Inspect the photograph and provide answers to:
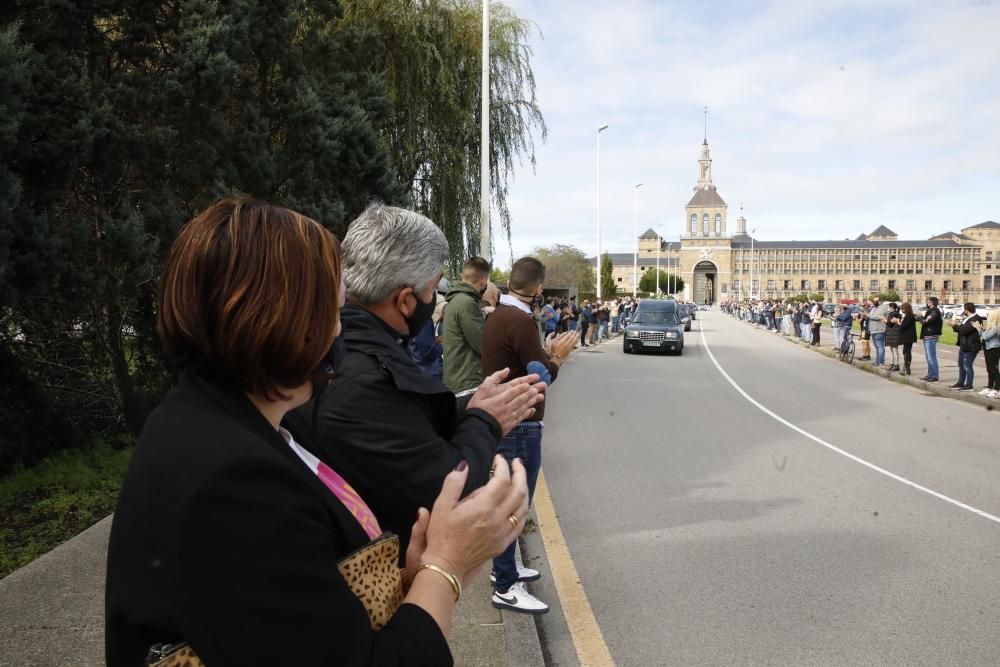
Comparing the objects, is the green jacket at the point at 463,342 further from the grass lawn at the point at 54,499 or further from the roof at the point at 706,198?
the roof at the point at 706,198

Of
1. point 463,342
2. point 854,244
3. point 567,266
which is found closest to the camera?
point 463,342

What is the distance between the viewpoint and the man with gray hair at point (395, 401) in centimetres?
171

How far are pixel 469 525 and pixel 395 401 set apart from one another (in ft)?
1.68

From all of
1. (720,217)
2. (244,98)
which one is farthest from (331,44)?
(720,217)

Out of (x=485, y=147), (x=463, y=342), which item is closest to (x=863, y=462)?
(x=463, y=342)

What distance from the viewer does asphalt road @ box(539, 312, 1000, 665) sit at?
12.1 ft

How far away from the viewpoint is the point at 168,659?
1049mm

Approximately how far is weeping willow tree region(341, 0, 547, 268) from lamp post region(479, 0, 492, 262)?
15.2 inches

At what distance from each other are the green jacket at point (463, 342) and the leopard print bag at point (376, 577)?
3.17m

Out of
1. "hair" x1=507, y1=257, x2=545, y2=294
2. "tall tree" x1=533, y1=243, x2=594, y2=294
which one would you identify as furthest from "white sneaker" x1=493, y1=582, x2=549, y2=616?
"tall tree" x1=533, y1=243, x2=594, y2=294

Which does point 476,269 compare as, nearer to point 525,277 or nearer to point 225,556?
point 525,277

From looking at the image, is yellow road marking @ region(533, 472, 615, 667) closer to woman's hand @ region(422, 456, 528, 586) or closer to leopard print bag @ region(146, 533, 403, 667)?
woman's hand @ region(422, 456, 528, 586)

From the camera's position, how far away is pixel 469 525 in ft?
4.36

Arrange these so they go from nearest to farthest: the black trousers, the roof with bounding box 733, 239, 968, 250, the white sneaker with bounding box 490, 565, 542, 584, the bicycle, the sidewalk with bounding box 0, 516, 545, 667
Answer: the sidewalk with bounding box 0, 516, 545, 667
the white sneaker with bounding box 490, 565, 542, 584
the black trousers
the bicycle
the roof with bounding box 733, 239, 968, 250
